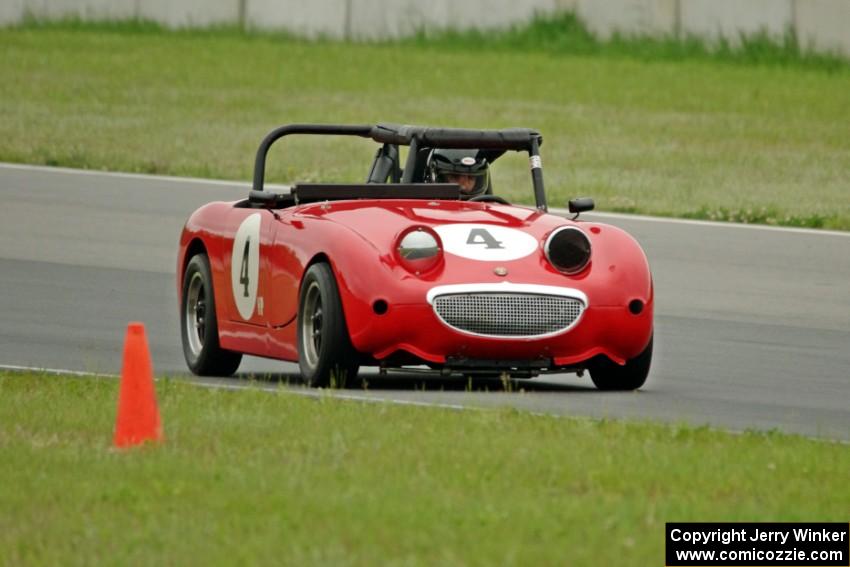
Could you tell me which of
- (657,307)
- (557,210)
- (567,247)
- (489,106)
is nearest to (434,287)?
(567,247)

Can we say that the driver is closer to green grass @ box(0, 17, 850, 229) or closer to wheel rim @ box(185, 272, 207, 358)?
wheel rim @ box(185, 272, 207, 358)

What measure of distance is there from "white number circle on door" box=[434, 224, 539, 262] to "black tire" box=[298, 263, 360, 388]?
582 millimetres

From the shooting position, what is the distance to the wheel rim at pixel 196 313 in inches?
452

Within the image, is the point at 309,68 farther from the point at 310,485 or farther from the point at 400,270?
the point at 310,485

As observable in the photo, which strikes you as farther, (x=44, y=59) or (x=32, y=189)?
(x=44, y=59)

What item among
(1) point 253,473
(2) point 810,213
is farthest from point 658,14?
(1) point 253,473

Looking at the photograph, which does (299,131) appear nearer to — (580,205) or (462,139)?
(462,139)

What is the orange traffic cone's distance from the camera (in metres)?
7.64

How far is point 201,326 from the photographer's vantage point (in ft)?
37.8

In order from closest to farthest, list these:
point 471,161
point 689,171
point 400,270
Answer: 1. point 400,270
2. point 471,161
3. point 689,171

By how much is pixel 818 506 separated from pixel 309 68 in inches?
974

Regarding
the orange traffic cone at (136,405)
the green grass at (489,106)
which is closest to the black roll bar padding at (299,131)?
the orange traffic cone at (136,405)

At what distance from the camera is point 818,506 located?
266 inches

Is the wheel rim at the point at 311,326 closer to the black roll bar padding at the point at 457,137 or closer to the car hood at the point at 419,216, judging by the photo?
the car hood at the point at 419,216
